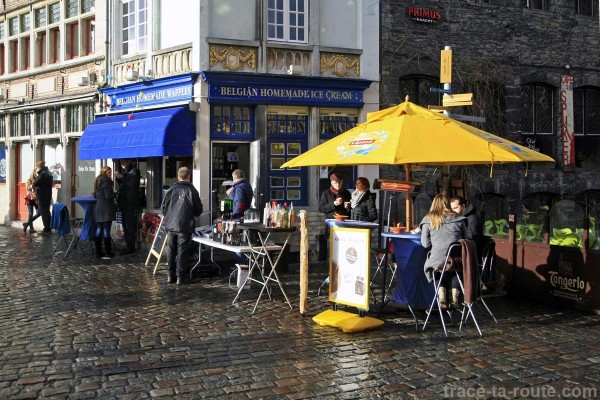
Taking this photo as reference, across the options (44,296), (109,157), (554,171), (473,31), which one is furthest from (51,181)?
(554,171)

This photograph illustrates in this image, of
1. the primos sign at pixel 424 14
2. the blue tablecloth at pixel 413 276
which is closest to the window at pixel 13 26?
the primos sign at pixel 424 14

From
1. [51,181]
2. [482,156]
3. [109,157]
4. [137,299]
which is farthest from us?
[51,181]

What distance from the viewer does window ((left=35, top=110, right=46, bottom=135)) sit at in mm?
21250

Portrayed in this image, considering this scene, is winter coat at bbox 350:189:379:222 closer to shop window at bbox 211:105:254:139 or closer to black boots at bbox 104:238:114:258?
shop window at bbox 211:105:254:139

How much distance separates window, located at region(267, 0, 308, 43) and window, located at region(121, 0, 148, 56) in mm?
2817

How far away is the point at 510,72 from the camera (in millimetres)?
18406

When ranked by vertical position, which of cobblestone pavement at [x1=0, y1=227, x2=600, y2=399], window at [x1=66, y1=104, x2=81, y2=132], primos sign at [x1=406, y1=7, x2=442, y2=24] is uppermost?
primos sign at [x1=406, y1=7, x2=442, y2=24]

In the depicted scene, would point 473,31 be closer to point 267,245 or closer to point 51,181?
point 267,245

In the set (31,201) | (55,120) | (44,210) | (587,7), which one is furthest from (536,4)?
(31,201)

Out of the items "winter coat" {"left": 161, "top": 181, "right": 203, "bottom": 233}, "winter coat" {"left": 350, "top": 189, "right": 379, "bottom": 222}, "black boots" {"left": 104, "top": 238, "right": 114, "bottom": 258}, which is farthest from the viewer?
"black boots" {"left": 104, "top": 238, "right": 114, "bottom": 258}

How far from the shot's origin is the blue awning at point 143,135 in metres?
14.4

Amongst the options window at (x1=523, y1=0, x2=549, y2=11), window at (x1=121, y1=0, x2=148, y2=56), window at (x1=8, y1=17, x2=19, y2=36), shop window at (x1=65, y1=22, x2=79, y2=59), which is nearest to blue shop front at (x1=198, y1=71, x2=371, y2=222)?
window at (x1=121, y1=0, x2=148, y2=56)

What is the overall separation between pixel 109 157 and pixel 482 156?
31.4ft

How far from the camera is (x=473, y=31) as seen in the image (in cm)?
1797
